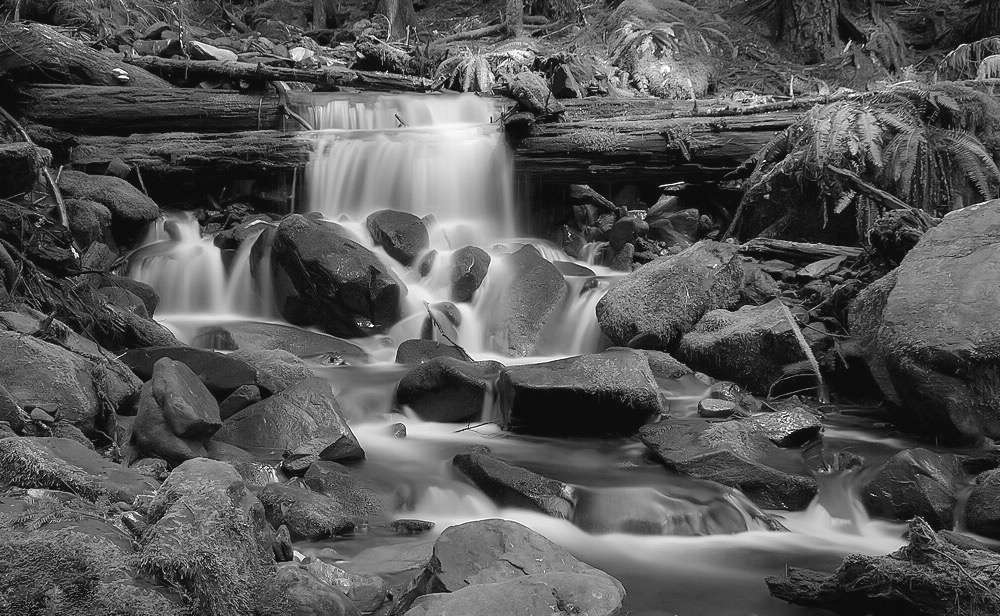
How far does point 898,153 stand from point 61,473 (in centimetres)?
791

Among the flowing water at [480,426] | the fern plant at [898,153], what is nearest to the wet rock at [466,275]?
the flowing water at [480,426]

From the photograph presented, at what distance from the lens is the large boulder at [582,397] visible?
20.1 ft

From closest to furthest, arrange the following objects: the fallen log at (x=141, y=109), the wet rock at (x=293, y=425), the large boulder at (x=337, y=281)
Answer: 1. the wet rock at (x=293, y=425)
2. the large boulder at (x=337, y=281)
3. the fallen log at (x=141, y=109)

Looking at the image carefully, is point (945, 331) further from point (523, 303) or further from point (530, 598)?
point (523, 303)

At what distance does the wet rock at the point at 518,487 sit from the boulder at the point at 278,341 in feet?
9.81

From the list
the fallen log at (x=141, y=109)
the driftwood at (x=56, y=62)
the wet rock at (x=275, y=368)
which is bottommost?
the wet rock at (x=275, y=368)

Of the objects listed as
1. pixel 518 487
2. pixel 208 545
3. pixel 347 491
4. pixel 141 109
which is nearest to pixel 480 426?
pixel 518 487

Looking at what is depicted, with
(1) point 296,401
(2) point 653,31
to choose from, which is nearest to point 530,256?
(1) point 296,401

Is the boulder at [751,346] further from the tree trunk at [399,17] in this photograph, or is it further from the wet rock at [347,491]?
the tree trunk at [399,17]

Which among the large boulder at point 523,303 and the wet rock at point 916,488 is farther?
the large boulder at point 523,303

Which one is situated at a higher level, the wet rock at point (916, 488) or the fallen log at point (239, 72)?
the fallen log at point (239, 72)

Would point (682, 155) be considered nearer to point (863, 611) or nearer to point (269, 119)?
point (269, 119)

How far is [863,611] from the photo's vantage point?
357cm

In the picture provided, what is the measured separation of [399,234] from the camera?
32.4 feet
